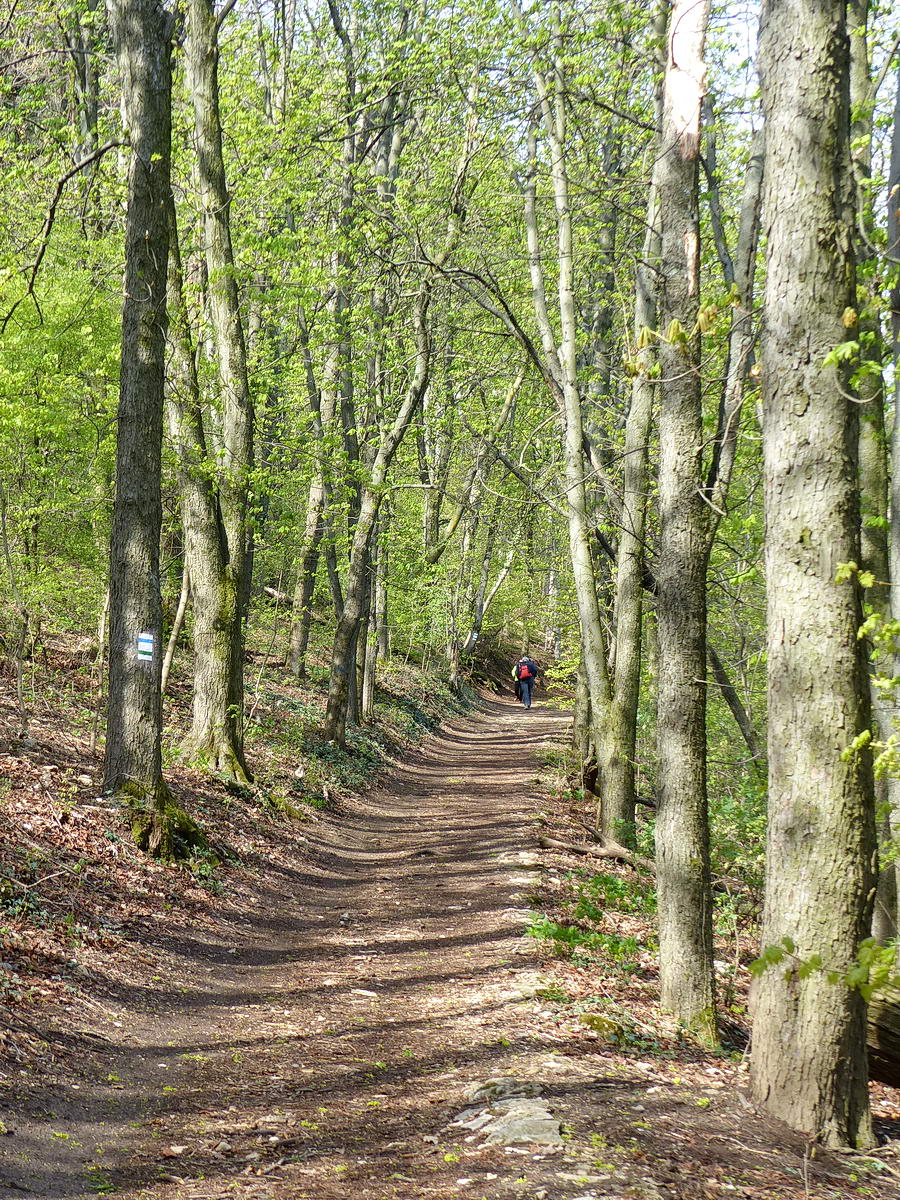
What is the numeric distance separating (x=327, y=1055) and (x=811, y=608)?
147 inches

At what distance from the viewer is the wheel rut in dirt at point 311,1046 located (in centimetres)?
401

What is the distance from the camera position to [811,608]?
4.31 m

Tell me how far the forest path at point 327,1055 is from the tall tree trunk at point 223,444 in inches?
76.9

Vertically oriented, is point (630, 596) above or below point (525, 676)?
above

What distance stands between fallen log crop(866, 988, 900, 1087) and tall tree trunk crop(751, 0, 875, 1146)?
2.02 m

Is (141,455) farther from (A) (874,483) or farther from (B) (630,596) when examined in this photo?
(A) (874,483)

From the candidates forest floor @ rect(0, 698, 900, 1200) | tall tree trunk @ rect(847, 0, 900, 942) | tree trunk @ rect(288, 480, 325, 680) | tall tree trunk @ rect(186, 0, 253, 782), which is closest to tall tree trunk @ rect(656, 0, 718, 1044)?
forest floor @ rect(0, 698, 900, 1200)

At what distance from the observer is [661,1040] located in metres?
5.89

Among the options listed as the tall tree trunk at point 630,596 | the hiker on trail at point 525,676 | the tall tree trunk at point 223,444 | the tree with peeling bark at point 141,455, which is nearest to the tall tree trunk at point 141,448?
the tree with peeling bark at point 141,455

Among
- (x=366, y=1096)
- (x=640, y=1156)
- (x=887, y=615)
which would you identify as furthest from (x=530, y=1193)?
(x=887, y=615)

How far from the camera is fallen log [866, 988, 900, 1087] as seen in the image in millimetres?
6078

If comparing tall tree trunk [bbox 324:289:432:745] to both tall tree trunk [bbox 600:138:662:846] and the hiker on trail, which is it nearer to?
tall tree trunk [bbox 600:138:662:846]

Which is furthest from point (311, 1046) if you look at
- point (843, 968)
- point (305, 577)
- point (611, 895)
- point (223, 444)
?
point (305, 577)

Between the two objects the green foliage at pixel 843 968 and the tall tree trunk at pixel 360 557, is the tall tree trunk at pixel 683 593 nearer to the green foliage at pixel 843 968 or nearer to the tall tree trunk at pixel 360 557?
the green foliage at pixel 843 968
